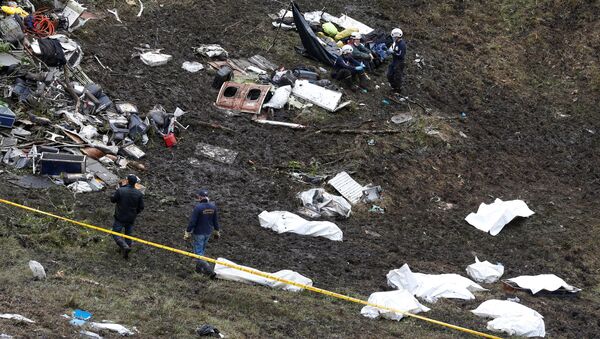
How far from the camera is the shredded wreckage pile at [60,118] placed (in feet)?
Answer: 54.4

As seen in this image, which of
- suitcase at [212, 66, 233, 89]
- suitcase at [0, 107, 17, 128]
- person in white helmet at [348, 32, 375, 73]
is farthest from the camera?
person in white helmet at [348, 32, 375, 73]

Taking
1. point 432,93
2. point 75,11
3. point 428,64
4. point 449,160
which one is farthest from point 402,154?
point 75,11

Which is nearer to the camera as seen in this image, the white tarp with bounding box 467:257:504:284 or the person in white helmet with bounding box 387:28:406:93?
the white tarp with bounding box 467:257:504:284

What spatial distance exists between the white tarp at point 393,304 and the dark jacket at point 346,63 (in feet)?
30.1

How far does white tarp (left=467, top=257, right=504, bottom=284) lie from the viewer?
15969 millimetres

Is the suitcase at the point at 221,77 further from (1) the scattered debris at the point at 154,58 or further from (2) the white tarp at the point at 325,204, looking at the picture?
(2) the white tarp at the point at 325,204

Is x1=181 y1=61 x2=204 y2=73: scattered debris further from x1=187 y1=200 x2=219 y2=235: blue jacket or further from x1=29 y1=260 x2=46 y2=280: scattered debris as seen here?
x1=29 y1=260 x2=46 y2=280: scattered debris

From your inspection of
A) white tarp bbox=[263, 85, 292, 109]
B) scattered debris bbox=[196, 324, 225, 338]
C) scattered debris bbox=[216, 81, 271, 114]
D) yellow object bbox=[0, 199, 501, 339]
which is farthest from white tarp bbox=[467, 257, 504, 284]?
scattered debris bbox=[216, 81, 271, 114]

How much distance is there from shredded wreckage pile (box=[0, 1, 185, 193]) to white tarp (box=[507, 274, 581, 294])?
288 inches

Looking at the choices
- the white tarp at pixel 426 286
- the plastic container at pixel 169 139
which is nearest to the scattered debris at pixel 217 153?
the plastic container at pixel 169 139

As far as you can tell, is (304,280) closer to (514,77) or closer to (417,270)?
(417,270)

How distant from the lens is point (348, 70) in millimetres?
22172

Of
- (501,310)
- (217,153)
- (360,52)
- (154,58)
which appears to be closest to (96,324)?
(501,310)

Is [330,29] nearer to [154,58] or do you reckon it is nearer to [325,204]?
[154,58]
